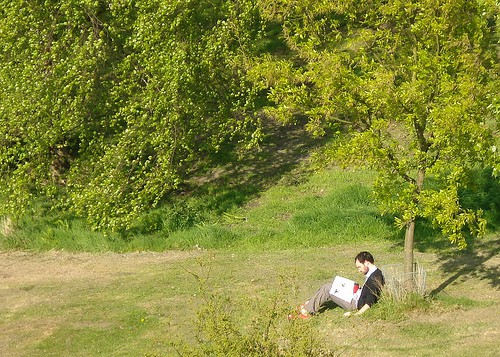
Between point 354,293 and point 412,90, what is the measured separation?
2.63 meters

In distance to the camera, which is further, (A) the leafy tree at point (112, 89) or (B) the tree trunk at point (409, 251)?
(A) the leafy tree at point (112, 89)

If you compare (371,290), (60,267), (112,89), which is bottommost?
(60,267)

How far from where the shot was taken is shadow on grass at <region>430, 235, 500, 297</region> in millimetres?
10961

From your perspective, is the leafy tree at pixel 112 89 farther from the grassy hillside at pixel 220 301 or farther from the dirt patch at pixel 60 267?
the grassy hillside at pixel 220 301

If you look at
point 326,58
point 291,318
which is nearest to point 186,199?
point 326,58

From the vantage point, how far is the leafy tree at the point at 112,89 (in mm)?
13703

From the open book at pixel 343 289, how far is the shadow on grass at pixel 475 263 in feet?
3.83

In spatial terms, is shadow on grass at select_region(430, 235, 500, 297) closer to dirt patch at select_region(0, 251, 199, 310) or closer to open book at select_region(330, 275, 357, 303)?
open book at select_region(330, 275, 357, 303)

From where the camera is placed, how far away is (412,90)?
8695 millimetres

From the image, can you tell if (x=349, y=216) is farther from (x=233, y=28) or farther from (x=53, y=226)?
(x=53, y=226)

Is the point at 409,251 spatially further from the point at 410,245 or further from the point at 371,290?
the point at 371,290

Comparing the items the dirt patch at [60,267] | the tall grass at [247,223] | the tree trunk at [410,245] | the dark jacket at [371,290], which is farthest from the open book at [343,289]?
the dirt patch at [60,267]

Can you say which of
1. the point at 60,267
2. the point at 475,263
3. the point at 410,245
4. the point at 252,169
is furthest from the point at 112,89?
the point at 475,263

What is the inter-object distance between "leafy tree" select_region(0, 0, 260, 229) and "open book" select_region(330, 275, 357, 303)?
481cm
